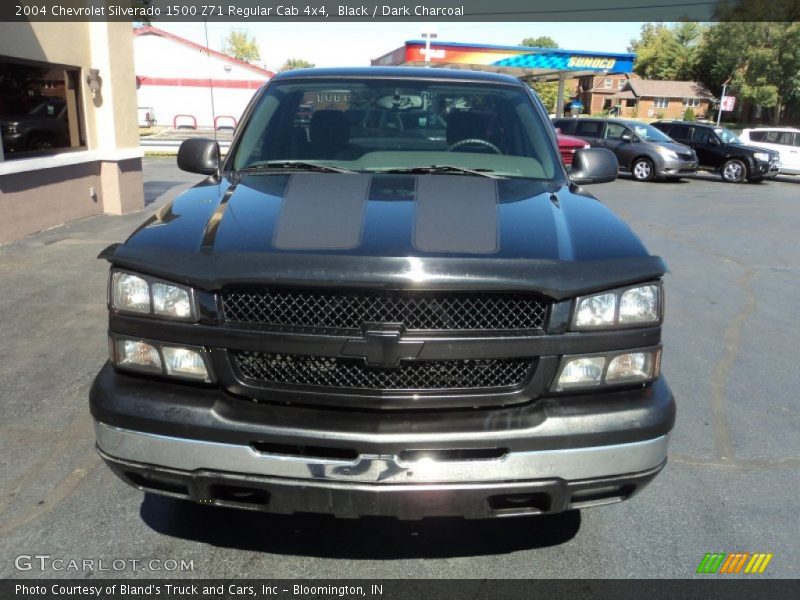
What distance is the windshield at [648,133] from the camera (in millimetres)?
19680

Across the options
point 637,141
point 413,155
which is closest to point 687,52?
point 637,141

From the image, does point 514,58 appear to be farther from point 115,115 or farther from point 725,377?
point 725,377

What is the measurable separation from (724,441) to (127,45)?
996 centimetres

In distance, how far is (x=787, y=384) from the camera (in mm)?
4551

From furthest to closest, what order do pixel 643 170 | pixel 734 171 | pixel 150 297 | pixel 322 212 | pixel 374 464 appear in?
1. pixel 734 171
2. pixel 643 170
3. pixel 322 212
4. pixel 150 297
5. pixel 374 464

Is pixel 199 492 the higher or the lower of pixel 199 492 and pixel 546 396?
the lower

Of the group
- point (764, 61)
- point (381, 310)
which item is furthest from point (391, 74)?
point (764, 61)

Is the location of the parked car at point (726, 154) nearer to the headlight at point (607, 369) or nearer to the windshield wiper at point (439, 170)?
the windshield wiper at point (439, 170)

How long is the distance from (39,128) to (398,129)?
7154mm

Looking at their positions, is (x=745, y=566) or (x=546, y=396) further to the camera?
(x=745, y=566)

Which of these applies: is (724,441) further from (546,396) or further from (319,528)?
(319,528)

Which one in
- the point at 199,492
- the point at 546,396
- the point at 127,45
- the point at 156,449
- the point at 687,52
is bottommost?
the point at 199,492

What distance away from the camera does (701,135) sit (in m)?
21.1

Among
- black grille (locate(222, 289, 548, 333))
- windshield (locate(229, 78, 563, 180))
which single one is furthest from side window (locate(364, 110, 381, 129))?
black grille (locate(222, 289, 548, 333))
